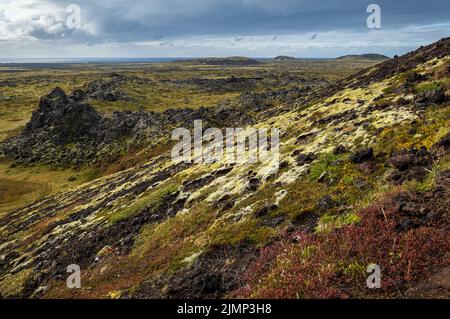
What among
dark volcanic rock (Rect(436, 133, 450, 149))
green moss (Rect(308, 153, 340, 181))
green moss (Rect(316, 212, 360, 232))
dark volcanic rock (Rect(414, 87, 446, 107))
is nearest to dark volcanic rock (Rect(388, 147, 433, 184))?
dark volcanic rock (Rect(436, 133, 450, 149))

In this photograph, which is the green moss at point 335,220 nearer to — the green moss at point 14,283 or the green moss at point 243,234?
the green moss at point 243,234

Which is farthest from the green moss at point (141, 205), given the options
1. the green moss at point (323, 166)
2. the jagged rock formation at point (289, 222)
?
the green moss at point (323, 166)

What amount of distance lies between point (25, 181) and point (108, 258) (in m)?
63.5

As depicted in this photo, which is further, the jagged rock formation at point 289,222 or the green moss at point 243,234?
the green moss at point 243,234

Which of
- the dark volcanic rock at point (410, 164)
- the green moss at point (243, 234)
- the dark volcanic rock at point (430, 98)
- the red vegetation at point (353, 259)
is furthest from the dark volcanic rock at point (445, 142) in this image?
the green moss at point (243, 234)

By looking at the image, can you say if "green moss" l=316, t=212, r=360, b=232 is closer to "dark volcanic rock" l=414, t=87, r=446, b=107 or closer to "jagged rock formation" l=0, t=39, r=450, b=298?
"jagged rock formation" l=0, t=39, r=450, b=298

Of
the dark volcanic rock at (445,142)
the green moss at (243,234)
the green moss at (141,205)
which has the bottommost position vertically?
the green moss at (141,205)

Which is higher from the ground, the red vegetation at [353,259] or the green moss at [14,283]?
the red vegetation at [353,259]

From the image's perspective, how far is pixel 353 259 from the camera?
13.1 metres

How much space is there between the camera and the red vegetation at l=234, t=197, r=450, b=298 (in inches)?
469

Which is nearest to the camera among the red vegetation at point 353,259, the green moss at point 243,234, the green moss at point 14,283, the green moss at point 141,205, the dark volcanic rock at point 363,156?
the red vegetation at point 353,259

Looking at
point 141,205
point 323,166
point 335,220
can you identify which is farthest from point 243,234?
point 141,205

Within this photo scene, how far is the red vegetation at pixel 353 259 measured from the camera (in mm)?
11914

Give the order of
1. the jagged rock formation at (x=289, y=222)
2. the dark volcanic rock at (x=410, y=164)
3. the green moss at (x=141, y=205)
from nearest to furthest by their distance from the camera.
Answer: the jagged rock formation at (x=289, y=222) → the dark volcanic rock at (x=410, y=164) → the green moss at (x=141, y=205)
